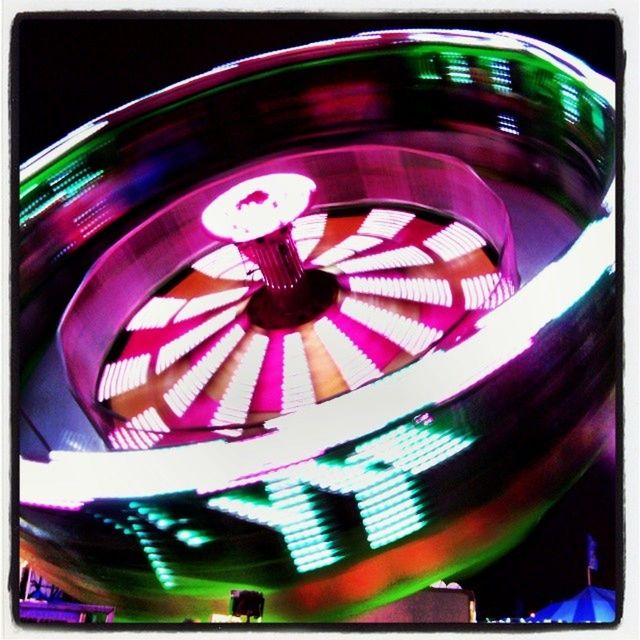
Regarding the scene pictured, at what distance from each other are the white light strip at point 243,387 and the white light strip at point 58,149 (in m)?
0.54

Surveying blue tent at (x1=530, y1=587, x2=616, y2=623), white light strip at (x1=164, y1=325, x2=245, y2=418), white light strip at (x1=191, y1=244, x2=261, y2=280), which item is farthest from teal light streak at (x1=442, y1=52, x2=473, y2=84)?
blue tent at (x1=530, y1=587, x2=616, y2=623)

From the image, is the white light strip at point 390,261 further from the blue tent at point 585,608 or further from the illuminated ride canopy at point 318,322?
the blue tent at point 585,608

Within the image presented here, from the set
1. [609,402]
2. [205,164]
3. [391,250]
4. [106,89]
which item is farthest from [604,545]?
[106,89]

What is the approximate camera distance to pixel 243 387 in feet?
7.22

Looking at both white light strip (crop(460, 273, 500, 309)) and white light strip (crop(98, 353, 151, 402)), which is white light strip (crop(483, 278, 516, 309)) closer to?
white light strip (crop(460, 273, 500, 309))

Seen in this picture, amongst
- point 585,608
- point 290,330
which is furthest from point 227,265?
point 585,608

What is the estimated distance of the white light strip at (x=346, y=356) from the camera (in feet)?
7.05

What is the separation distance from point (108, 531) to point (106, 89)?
89 cm

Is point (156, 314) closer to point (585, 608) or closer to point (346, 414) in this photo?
point (346, 414)

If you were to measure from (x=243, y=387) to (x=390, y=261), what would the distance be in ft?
1.28

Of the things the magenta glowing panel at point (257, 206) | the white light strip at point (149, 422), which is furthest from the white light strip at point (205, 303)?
the white light strip at point (149, 422)

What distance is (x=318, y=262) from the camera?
228cm

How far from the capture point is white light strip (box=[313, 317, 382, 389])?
2.15 meters

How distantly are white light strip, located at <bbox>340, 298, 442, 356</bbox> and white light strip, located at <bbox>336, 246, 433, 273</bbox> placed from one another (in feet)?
0.26
